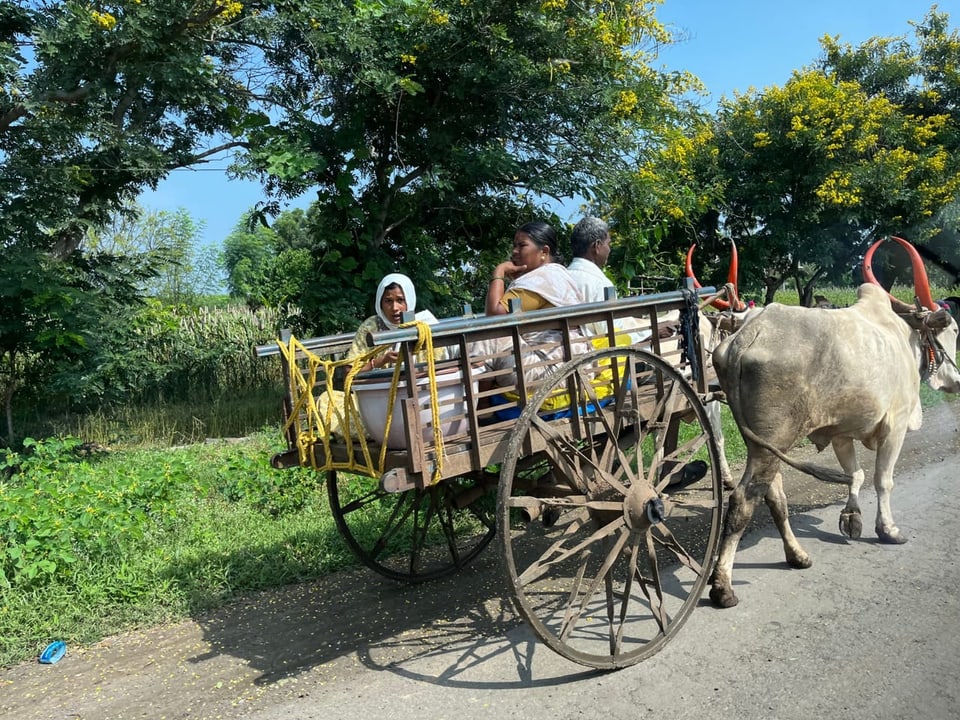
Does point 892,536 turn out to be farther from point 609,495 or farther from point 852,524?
point 609,495

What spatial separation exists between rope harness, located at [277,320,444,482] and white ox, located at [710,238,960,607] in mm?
1961

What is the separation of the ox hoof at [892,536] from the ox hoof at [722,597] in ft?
4.70

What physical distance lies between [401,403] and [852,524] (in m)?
3.31

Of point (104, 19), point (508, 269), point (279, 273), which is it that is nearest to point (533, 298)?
point (508, 269)

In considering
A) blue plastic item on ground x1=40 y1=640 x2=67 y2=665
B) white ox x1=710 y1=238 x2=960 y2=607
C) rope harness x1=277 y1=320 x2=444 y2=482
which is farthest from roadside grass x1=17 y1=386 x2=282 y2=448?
white ox x1=710 y1=238 x2=960 y2=607

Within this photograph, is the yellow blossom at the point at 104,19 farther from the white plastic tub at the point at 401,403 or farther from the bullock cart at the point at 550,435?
the white plastic tub at the point at 401,403

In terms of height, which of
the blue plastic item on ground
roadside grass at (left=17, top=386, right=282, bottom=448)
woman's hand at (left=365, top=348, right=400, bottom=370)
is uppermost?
woman's hand at (left=365, top=348, right=400, bottom=370)

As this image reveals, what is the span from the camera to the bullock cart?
3221 millimetres

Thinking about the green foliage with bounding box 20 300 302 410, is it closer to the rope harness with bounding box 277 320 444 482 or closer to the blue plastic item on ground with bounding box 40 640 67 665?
the blue plastic item on ground with bounding box 40 640 67 665

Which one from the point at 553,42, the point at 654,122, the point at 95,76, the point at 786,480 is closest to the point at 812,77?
the point at 654,122

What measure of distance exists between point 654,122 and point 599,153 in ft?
2.26

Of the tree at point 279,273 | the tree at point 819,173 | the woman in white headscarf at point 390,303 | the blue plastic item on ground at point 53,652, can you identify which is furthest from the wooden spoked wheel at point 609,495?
the tree at point 819,173

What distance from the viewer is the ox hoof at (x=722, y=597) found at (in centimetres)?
403

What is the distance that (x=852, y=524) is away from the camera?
4938mm
